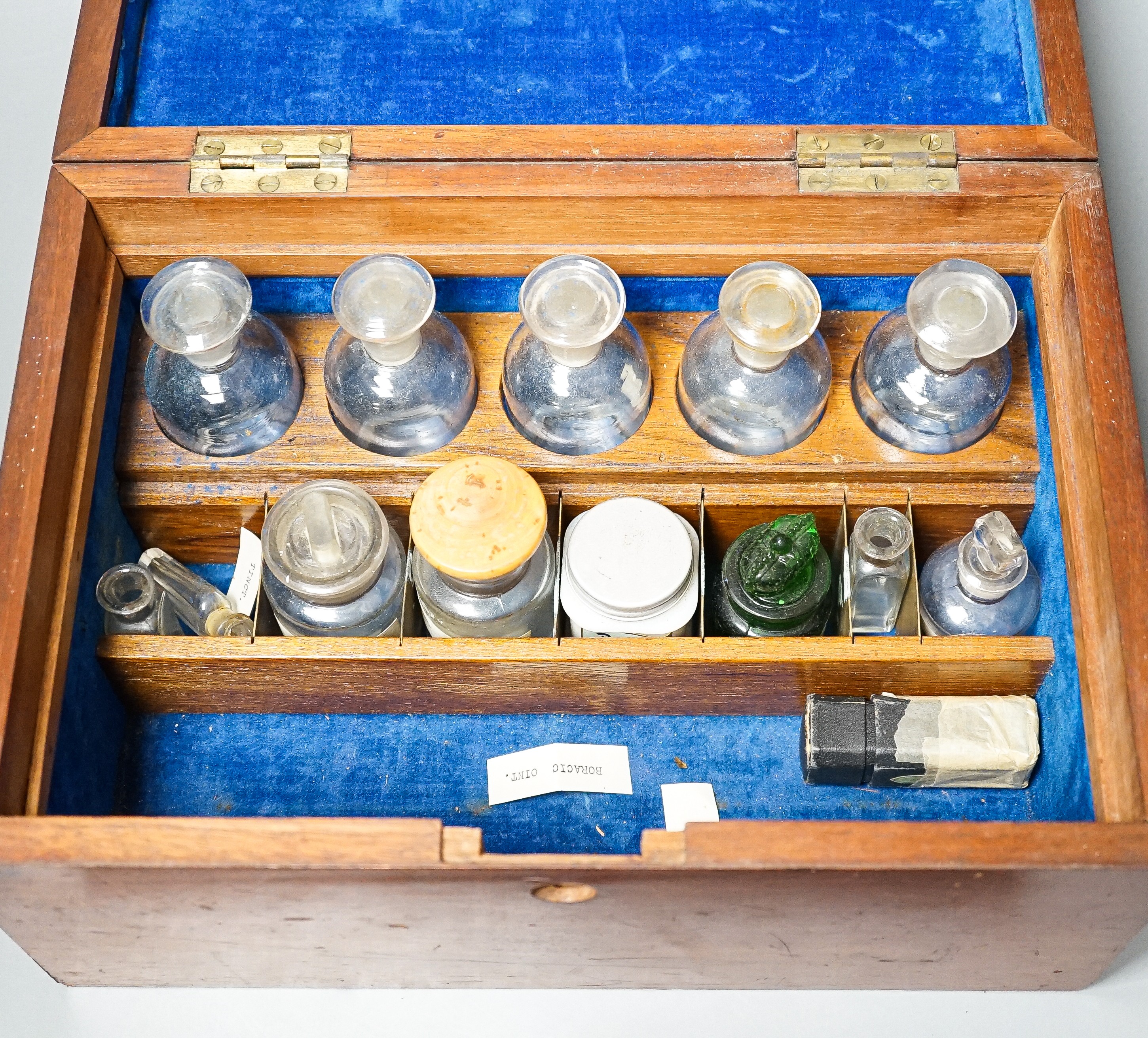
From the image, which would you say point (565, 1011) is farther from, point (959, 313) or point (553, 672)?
point (959, 313)

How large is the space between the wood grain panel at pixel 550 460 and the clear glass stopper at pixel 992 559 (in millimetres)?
109

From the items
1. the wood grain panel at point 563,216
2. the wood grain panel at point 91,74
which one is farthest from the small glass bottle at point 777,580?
the wood grain panel at point 91,74

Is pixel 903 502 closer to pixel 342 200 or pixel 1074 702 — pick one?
pixel 1074 702

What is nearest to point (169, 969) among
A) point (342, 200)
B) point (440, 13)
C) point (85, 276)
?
point (85, 276)

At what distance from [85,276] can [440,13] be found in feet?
1.78

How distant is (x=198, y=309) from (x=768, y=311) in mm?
601

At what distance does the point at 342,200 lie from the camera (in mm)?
1512

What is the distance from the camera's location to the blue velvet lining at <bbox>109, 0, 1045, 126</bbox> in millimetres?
1617

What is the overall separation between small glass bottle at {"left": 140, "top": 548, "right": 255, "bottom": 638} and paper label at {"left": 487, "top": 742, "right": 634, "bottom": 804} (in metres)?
0.32

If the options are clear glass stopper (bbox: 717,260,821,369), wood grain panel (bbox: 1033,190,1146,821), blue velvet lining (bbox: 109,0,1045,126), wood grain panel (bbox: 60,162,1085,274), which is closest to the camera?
wood grain panel (bbox: 1033,190,1146,821)

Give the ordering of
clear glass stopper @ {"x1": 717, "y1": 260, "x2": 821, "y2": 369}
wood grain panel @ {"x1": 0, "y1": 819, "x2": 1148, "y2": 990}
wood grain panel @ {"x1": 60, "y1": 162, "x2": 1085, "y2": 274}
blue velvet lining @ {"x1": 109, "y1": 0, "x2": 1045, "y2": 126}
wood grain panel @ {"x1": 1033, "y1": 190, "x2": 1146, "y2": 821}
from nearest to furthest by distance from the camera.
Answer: wood grain panel @ {"x1": 0, "y1": 819, "x2": 1148, "y2": 990}
wood grain panel @ {"x1": 1033, "y1": 190, "x2": 1146, "y2": 821}
clear glass stopper @ {"x1": 717, "y1": 260, "x2": 821, "y2": 369}
wood grain panel @ {"x1": 60, "y1": 162, "x2": 1085, "y2": 274}
blue velvet lining @ {"x1": 109, "y1": 0, "x2": 1045, "y2": 126}

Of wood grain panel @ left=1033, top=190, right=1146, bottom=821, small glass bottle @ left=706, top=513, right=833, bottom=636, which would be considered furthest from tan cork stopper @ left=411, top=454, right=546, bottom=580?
wood grain panel @ left=1033, top=190, right=1146, bottom=821

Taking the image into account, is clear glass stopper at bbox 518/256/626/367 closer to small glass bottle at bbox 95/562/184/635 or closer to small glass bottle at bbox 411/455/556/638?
small glass bottle at bbox 411/455/556/638

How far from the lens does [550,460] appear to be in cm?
153
